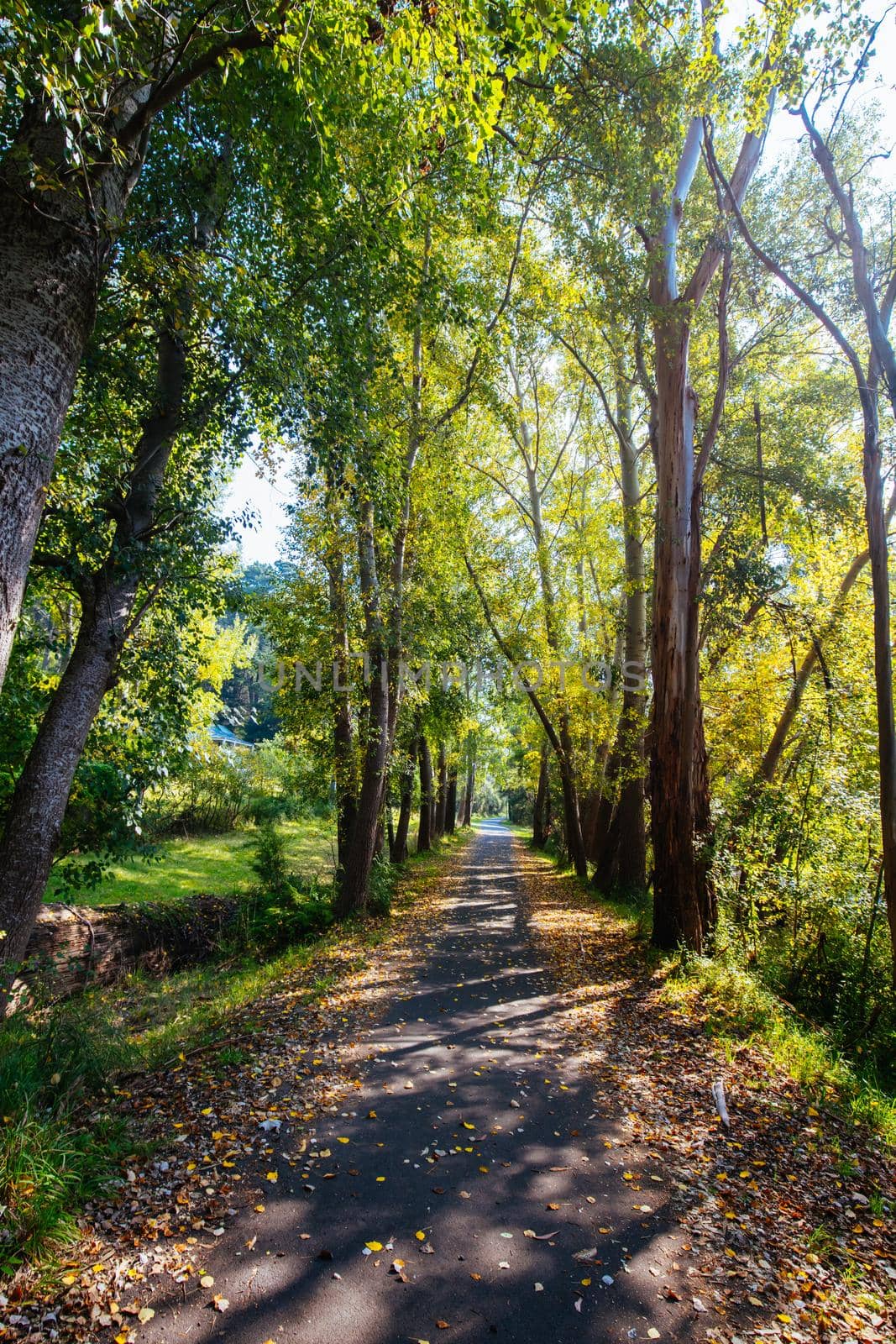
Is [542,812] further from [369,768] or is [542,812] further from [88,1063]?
[88,1063]

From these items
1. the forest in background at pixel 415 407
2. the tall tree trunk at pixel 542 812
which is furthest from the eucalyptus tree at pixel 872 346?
the tall tree trunk at pixel 542 812

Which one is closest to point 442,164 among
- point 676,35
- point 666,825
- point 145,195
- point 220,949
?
point 676,35

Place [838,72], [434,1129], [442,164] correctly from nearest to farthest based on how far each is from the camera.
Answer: [434,1129]
[838,72]
[442,164]

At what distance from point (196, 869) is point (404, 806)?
5.51m

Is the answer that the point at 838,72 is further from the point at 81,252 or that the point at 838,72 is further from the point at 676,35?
the point at 81,252

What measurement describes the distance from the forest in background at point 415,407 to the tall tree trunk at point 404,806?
11.5 ft

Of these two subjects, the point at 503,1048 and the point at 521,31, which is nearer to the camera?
the point at 521,31

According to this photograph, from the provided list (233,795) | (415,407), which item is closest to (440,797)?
(233,795)

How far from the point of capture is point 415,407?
10078mm

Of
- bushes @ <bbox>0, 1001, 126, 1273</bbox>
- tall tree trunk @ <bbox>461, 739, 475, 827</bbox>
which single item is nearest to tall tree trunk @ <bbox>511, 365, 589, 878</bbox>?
tall tree trunk @ <bbox>461, 739, 475, 827</bbox>

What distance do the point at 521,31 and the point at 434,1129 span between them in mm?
6755

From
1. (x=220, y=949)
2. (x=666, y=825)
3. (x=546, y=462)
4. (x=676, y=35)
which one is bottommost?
(x=220, y=949)

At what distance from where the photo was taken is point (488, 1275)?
2.84m

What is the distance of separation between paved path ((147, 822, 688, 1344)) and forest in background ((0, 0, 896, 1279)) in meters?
1.81
